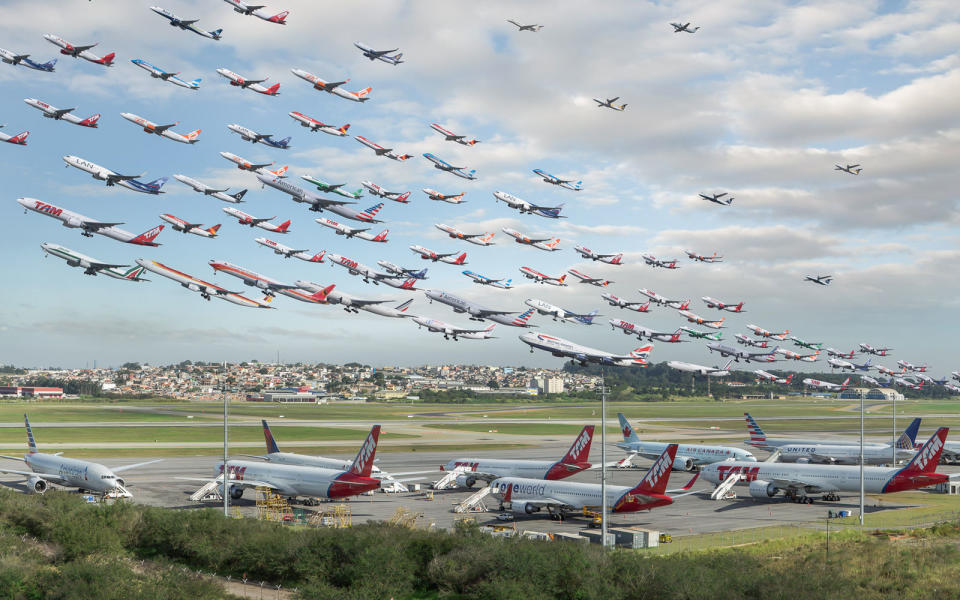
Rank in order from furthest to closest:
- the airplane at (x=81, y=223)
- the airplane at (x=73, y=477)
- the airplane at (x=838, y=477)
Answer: the airplane at (x=81, y=223)
the airplane at (x=73, y=477)
the airplane at (x=838, y=477)

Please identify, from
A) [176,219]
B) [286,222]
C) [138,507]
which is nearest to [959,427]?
[286,222]

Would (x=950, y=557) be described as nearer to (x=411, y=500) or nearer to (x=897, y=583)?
(x=897, y=583)

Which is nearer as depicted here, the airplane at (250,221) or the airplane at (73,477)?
the airplane at (73,477)

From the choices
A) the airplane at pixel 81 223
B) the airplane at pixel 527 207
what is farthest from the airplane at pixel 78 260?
the airplane at pixel 527 207

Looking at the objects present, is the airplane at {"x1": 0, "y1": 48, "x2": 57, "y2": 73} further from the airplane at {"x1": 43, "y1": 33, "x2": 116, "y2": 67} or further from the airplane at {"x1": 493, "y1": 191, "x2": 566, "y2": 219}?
the airplane at {"x1": 493, "y1": 191, "x2": 566, "y2": 219}

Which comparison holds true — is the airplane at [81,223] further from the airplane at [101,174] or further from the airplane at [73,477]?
the airplane at [73,477]

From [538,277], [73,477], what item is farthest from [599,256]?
[73,477]
